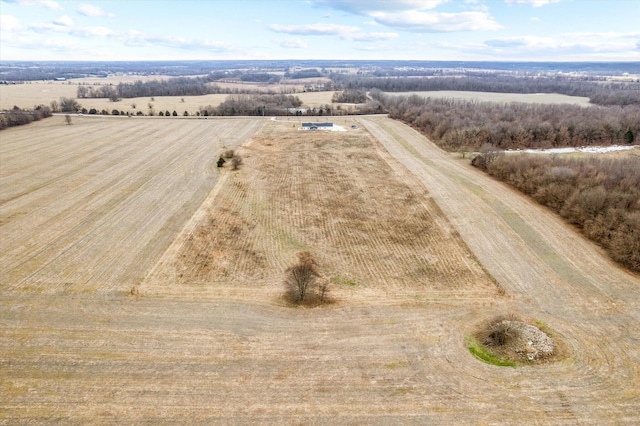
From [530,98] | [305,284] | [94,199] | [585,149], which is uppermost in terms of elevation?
[530,98]

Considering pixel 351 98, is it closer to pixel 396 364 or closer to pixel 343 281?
pixel 343 281

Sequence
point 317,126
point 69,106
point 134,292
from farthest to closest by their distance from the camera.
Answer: point 69,106
point 317,126
point 134,292

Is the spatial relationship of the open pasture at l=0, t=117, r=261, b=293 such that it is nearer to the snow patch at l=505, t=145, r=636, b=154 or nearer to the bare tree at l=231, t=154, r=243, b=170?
the bare tree at l=231, t=154, r=243, b=170

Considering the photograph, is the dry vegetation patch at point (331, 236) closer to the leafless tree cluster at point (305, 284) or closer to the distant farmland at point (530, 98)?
the leafless tree cluster at point (305, 284)

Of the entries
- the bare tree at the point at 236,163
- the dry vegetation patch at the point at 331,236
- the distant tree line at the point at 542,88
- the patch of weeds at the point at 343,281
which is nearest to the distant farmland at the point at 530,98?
the distant tree line at the point at 542,88

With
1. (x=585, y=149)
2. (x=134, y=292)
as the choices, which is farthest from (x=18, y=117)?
(x=585, y=149)

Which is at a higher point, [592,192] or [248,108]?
[248,108]
